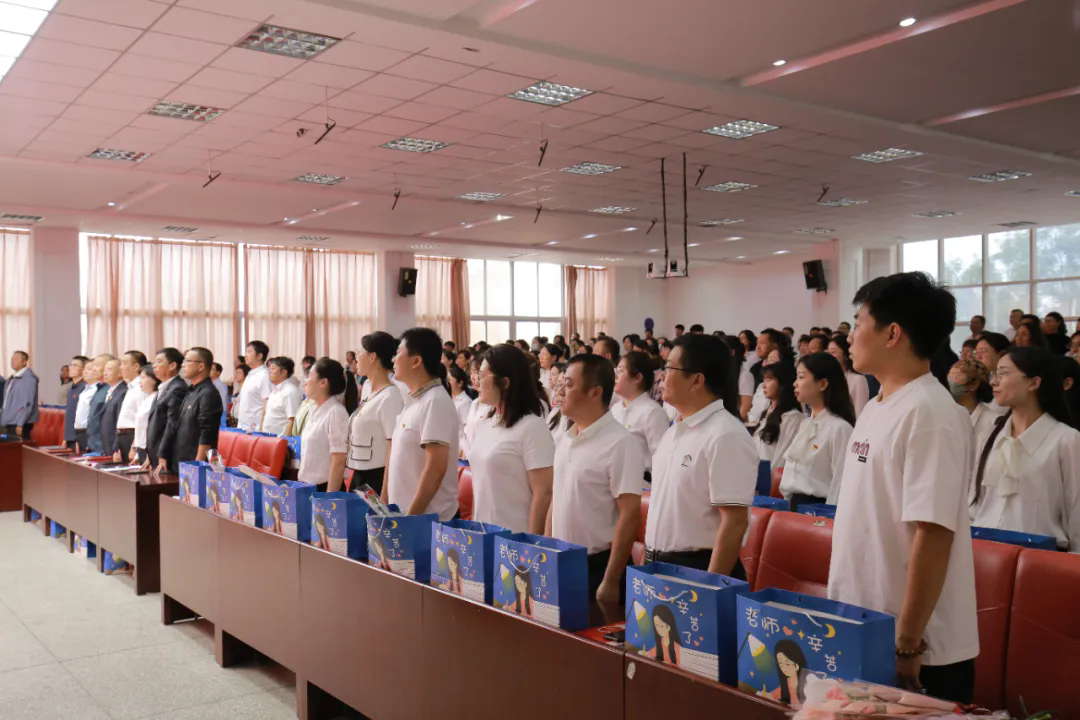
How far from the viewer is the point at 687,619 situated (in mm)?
1929

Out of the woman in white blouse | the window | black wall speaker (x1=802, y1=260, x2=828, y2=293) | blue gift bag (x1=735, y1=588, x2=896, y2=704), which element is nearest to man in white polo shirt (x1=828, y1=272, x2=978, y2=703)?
blue gift bag (x1=735, y1=588, x2=896, y2=704)

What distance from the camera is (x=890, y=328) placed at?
78.0 inches

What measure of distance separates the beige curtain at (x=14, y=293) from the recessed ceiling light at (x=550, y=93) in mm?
10428

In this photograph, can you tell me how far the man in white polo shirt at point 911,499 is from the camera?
5.98 feet

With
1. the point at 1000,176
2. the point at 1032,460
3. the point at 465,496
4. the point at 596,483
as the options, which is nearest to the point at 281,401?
the point at 465,496

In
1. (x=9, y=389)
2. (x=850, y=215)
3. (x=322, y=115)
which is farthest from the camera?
(x=850, y=215)

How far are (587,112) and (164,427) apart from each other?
164 inches

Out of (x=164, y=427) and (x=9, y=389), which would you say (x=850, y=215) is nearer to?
(x=164, y=427)

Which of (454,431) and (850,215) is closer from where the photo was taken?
(454,431)

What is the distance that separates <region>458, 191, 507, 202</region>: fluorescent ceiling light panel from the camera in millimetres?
11308

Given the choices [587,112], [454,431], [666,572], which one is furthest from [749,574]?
[587,112]

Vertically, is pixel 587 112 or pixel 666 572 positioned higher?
pixel 587 112

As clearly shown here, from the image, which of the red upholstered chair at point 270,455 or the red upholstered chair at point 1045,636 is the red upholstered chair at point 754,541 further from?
the red upholstered chair at point 270,455

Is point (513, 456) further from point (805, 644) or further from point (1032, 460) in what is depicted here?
point (1032, 460)
